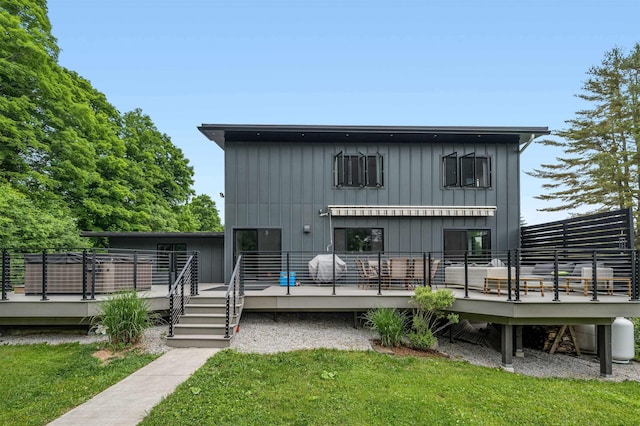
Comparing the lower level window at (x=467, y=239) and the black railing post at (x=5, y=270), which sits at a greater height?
the lower level window at (x=467, y=239)

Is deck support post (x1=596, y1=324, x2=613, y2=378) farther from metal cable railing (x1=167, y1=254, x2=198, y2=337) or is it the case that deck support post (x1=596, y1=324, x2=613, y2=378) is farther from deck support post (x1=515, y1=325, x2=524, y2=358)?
metal cable railing (x1=167, y1=254, x2=198, y2=337)

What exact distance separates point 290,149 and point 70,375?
8101 mm

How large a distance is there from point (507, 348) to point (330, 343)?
3.48 meters

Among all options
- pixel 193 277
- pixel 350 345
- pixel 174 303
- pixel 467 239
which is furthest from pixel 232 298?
pixel 467 239

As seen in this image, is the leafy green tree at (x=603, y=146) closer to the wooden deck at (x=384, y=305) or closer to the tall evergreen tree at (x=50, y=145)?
the wooden deck at (x=384, y=305)

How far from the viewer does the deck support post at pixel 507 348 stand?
713cm

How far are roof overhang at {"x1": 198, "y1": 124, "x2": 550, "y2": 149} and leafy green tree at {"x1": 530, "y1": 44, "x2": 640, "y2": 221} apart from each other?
13.1 meters

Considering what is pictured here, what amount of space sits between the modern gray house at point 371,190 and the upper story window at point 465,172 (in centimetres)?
3

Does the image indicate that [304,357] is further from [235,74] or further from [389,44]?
[235,74]

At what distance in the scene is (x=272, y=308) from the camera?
27.8 feet

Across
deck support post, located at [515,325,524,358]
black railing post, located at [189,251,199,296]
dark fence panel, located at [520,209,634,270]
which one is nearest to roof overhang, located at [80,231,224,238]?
black railing post, located at [189,251,199,296]

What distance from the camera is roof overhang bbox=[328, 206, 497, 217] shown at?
11.1 meters

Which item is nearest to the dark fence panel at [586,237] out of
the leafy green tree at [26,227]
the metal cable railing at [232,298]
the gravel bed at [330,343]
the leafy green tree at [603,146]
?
the gravel bed at [330,343]

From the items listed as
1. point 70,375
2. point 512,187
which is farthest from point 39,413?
point 512,187
